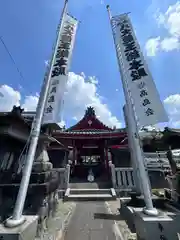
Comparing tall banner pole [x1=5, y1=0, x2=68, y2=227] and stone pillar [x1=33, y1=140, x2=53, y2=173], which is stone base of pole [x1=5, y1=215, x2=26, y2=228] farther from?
stone pillar [x1=33, y1=140, x2=53, y2=173]

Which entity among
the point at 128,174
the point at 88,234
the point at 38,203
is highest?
the point at 128,174

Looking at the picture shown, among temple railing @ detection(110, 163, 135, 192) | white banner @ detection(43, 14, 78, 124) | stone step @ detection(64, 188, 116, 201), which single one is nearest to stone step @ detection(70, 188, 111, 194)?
stone step @ detection(64, 188, 116, 201)

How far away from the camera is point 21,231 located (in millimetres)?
2598

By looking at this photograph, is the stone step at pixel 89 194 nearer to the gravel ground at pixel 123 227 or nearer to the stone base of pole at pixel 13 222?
→ the gravel ground at pixel 123 227

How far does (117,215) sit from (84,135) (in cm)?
881

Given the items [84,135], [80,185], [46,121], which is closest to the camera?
[46,121]

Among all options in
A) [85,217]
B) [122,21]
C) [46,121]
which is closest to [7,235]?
[46,121]

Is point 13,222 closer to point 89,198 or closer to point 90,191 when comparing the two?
point 89,198

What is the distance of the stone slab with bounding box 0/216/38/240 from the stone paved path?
1884 millimetres

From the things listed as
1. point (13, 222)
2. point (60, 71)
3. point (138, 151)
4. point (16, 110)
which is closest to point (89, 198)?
point (138, 151)

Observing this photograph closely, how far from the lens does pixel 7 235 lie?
8.27ft

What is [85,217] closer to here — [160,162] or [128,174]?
[128,174]

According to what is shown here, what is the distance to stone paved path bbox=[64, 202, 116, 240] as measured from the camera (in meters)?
4.38

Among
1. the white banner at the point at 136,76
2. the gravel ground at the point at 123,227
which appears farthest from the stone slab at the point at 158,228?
the white banner at the point at 136,76
